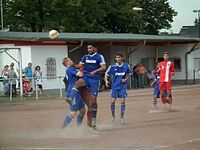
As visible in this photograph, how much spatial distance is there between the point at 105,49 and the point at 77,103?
28.5 m

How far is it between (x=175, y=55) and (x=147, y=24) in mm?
28402

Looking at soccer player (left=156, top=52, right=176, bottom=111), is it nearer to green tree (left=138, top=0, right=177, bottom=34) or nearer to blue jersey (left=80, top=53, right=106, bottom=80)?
blue jersey (left=80, top=53, right=106, bottom=80)

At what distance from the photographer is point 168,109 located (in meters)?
16.8

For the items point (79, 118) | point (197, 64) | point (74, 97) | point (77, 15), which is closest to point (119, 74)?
point (79, 118)

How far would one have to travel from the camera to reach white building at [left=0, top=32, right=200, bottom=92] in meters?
30.0

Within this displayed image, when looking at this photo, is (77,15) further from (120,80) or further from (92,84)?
(92,84)

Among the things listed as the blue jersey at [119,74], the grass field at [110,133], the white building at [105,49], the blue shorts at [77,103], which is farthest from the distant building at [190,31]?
the blue shorts at [77,103]

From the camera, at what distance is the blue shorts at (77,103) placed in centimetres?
1123

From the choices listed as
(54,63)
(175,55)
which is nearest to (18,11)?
(175,55)

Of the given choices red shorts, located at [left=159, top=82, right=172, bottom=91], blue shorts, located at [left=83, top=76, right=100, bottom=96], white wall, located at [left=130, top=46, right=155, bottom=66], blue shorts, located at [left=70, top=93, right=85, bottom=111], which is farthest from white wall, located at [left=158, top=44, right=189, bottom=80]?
blue shorts, located at [left=70, top=93, right=85, bottom=111]

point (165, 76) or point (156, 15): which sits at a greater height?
point (156, 15)

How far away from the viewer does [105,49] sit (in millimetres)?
39688

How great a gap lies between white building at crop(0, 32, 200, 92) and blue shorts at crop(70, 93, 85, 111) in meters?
17.5

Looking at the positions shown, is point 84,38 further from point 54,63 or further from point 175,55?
point 175,55
